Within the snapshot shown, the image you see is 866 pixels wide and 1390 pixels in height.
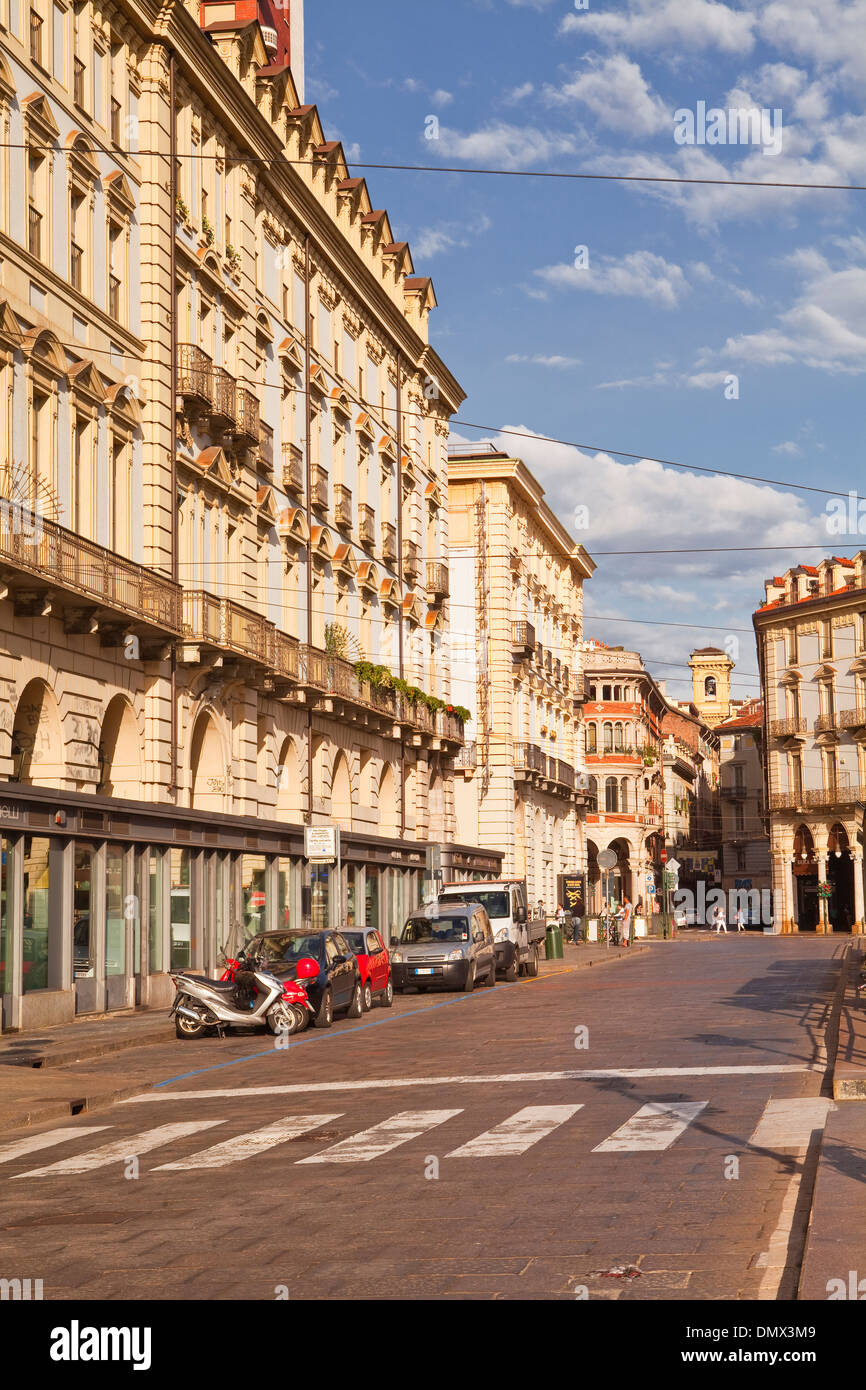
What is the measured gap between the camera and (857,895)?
85.2 m

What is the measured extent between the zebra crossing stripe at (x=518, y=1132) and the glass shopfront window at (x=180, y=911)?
58.0 ft

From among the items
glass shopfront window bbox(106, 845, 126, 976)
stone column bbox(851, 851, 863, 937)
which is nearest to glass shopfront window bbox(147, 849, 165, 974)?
glass shopfront window bbox(106, 845, 126, 976)

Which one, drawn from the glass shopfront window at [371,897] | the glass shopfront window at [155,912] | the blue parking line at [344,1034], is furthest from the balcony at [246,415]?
the glass shopfront window at [371,897]

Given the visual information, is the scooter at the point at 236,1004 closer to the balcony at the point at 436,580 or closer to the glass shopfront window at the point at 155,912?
the glass shopfront window at the point at 155,912

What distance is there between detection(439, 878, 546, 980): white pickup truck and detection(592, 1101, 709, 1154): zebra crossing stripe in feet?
81.8

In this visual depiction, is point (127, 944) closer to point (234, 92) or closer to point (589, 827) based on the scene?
point (234, 92)

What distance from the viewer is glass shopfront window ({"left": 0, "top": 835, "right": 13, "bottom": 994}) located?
24.7m

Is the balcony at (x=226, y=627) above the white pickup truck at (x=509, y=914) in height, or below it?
above

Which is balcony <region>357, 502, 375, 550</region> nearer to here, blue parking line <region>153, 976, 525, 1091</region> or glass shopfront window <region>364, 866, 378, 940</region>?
glass shopfront window <region>364, 866, 378, 940</region>

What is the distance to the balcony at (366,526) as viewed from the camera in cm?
4775

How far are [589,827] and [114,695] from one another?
231 feet

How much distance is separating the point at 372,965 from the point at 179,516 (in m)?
9.44
